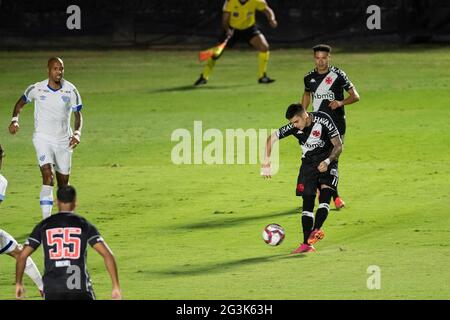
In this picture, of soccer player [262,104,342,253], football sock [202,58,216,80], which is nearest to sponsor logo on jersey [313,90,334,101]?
soccer player [262,104,342,253]

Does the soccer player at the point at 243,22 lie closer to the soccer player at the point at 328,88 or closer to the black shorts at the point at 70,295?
the soccer player at the point at 328,88

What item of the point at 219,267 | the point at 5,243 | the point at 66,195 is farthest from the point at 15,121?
the point at 66,195

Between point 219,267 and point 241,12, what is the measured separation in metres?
18.9

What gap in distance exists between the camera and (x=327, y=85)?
20688 millimetres

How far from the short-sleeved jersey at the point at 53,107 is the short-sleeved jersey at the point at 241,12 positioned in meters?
15.8

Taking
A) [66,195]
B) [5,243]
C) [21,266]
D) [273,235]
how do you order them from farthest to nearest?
[273,235] → [5,243] → [21,266] → [66,195]

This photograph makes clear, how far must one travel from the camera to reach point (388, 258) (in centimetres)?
1753

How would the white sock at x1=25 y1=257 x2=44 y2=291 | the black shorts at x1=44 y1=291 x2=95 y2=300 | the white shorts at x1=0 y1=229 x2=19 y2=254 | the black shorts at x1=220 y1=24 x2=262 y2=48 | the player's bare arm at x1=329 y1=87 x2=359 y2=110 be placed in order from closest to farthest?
the black shorts at x1=44 y1=291 x2=95 y2=300
the white sock at x1=25 y1=257 x2=44 y2=291
the white shorts at x1=0 y1=229 x2=19 y2=254
the player's bare arm at x1=329 y1=87 x2=359 y2=110
the black shorts at x1=220 y1=24 x2=262 y2=48

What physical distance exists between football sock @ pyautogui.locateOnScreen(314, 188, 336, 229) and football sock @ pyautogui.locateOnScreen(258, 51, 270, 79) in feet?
57.1

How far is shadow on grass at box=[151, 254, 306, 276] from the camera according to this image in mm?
16906

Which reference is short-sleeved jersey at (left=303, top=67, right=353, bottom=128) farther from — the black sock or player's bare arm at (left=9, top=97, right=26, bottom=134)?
player's bare arm at (left=9, top=97, right=26, bottom=134)

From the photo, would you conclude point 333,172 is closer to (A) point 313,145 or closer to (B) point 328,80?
(A) point 313,145
